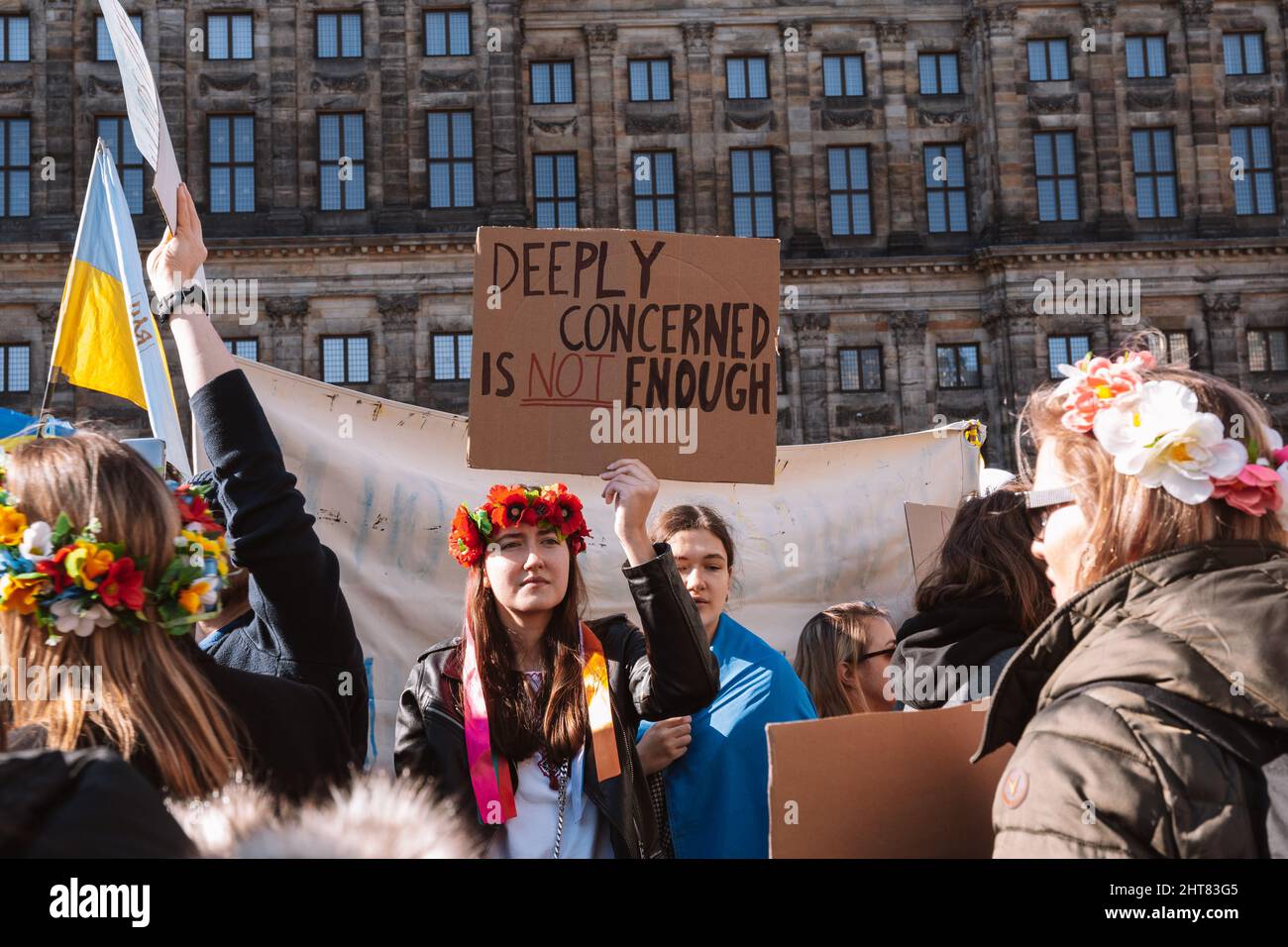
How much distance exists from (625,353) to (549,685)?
1.04m

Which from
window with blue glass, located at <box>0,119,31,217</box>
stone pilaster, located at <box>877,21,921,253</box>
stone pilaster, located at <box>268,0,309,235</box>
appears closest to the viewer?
window with blue glass, located at <box>0,119,31,217</box>

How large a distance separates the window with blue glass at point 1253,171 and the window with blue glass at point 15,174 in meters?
27.0

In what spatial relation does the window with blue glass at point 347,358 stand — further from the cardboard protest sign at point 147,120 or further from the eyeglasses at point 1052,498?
the eyeglasses at point 1052,498

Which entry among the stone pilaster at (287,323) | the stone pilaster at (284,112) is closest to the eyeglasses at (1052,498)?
the stone pilaster at (287,323)

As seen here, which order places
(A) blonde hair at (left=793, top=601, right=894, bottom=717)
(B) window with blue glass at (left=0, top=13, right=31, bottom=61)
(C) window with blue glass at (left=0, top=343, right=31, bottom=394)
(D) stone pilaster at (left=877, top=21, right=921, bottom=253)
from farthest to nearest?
(D) stone pilaster at (left=877, top=21, right=921, bottom=253), (B) window with blue glass at (left=0, top=13, right=31, bottom=61), (C) window with blue glass at (left=0, top=343, right=31, bottom=394), (A) blonde hair at (left=793, top=601, right=894, bottom=717)

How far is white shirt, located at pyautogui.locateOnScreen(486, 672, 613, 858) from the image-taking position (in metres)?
3.39

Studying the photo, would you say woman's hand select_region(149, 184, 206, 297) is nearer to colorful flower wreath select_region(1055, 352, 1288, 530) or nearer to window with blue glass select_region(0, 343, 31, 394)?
colorful flower wreath select_region(1055, 352, 1288, 530)

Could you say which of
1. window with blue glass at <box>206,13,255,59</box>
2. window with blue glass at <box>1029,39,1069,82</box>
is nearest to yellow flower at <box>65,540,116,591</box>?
window with blue glass at <box>206,13,255,59</box>

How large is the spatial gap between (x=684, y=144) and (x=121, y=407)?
44.4 feet

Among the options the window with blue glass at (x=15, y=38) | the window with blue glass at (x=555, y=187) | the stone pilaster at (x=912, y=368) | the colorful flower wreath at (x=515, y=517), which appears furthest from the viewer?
the window with blue glass at (x=555, y=187)

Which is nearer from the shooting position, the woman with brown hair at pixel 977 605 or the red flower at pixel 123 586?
the red flower at pixel 123 586

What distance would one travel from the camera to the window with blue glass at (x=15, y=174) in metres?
29.2

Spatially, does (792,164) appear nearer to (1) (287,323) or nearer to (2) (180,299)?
(1) (287,323)

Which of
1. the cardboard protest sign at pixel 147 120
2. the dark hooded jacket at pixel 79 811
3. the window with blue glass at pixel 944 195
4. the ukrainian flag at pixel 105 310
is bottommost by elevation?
the dark hooded jacket at pixel 79 811
